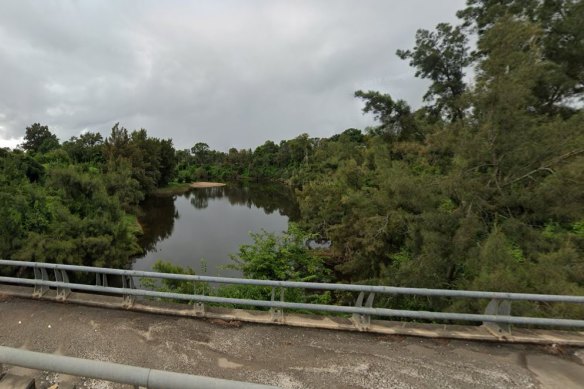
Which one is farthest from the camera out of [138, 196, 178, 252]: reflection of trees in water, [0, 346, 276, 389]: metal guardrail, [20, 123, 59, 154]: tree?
[20, 123, 59, 154]: tree

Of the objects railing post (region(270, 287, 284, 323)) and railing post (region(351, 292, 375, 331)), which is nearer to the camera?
railing post (region(351, 292, 375, 331))

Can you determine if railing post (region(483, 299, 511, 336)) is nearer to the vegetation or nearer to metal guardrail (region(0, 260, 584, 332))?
metal guardrail (region(0, 260, 584, 332))

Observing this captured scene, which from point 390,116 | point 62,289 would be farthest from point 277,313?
point 390,116

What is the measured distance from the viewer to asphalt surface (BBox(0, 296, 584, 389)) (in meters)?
3.33

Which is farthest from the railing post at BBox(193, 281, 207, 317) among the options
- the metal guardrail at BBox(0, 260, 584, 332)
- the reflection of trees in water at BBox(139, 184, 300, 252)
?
the reflection of trees in water at BBox(139, 184, 300, 252)

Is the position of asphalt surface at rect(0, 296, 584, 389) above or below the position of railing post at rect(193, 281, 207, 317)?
below

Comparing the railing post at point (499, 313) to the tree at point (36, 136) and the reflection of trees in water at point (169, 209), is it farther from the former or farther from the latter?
the tree at point (36, 136)

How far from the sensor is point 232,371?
3432mm

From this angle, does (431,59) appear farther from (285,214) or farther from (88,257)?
(285,214)

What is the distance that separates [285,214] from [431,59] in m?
27.1

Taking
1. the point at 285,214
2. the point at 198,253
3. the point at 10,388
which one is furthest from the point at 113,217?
the point at 285,214

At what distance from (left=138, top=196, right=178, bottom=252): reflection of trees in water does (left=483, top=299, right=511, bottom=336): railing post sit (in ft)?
83.7

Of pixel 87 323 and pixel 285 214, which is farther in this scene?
pixel 285 214

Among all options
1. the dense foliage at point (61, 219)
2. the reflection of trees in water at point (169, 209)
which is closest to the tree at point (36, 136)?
the reflection of trees in water at point (169, 209)
